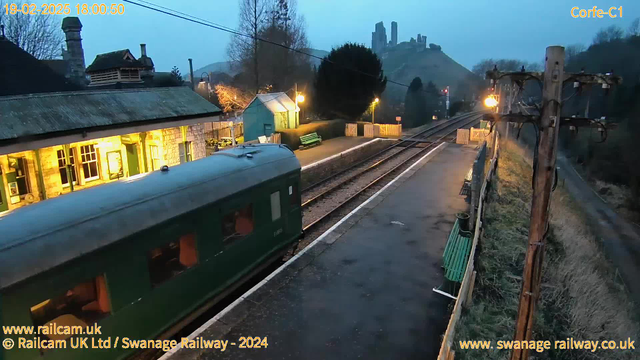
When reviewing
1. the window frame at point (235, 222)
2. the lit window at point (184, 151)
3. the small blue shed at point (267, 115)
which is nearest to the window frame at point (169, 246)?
the window frame at point (235, 222)

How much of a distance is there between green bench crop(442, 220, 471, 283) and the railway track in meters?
4.48

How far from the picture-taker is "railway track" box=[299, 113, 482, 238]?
47.9 ft

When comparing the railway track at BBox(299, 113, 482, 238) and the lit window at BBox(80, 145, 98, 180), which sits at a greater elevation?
the lit window at BBox(80, 145, 98, 180)

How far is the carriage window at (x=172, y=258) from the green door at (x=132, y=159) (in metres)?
8.89

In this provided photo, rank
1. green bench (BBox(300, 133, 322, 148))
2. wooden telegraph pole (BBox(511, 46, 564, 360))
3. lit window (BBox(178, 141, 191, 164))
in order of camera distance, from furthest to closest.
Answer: green bench (BBox(300, 133, 322, 148)), lit window (BBox(178, 141, 191, 164)), wooden telegraph pole (BBox(511, 46, 564, 360))

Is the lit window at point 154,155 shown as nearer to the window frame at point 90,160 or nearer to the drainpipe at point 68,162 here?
the window frame at point 90,160

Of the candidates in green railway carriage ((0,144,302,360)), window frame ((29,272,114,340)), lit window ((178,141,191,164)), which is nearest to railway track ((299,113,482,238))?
green railway carriage ((0,144,302,360))

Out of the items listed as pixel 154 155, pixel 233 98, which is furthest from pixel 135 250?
pixel 233 98

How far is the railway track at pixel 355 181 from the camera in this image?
14.6 m

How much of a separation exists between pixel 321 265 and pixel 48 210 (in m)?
5.70

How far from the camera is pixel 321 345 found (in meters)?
6.71

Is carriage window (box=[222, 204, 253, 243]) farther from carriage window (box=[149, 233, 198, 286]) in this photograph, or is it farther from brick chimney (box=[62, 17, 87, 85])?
brick chimney (box=[62, 17, 87, 85])

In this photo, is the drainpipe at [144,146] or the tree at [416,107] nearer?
the drainpipe at [144,146]

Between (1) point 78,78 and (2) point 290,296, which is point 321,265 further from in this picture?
(1) point 78,78
